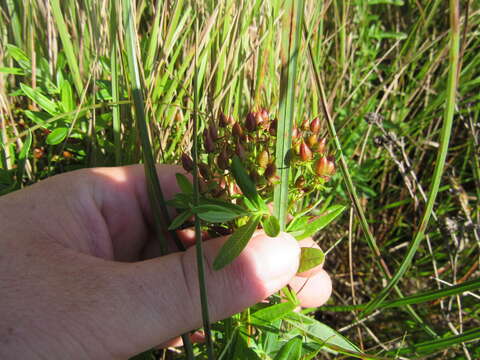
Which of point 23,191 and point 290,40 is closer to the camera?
point 290,40

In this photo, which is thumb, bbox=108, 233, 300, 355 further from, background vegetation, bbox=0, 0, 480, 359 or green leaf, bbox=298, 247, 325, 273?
background vegetation, bbox=0, 0, 480, 359

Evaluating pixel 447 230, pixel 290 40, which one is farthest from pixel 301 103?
pixel 290 40

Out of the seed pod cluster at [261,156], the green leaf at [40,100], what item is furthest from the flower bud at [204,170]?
the green leaf at [40,100]

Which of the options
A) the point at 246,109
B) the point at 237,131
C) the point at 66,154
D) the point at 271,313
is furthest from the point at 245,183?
the point at 66,154

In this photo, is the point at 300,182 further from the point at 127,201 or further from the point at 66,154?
the point at 66,154

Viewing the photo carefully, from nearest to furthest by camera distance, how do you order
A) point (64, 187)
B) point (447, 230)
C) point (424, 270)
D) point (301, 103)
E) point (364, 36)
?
point (64, 187) → point (447, 230) → point (301, 103) → point (424, 270) → point (364, 36)

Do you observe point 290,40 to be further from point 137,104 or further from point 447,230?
point 447,230

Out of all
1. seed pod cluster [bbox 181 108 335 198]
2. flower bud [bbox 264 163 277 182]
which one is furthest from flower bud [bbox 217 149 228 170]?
flower bud [bbox 264 163 277 182]

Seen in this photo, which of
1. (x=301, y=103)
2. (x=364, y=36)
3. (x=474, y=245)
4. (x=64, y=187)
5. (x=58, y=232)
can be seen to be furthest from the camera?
(x=364, y=36)
